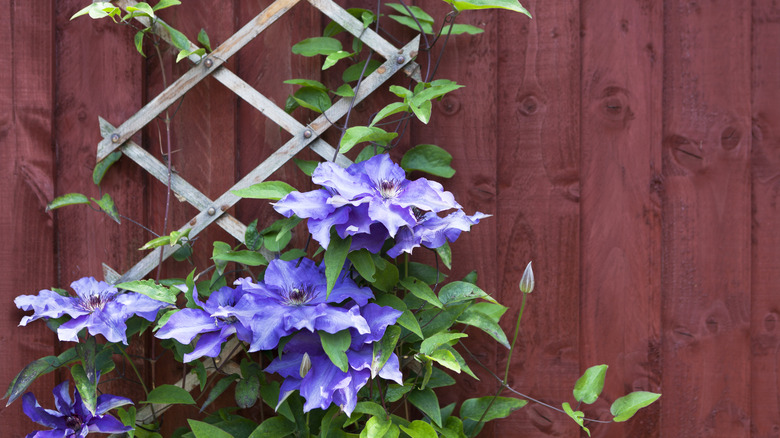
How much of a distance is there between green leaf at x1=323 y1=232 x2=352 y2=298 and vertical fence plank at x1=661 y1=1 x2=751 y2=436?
682 millimetres

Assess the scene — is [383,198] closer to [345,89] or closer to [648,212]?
[345,89]

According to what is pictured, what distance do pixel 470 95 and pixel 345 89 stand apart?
9.8 inches

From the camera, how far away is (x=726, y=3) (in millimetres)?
1143

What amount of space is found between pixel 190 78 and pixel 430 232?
544 mm

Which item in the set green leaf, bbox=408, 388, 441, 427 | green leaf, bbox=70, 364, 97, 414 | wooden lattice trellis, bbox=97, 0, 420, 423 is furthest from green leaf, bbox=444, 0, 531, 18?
green leaf, bbox=70, 364, 97, 414

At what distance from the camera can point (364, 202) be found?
0.80 m

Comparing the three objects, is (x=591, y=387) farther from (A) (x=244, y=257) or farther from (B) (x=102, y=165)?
(B) (x=102, y=165)

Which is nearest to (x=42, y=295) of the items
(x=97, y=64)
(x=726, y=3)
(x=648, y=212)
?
(x=97, y=64)

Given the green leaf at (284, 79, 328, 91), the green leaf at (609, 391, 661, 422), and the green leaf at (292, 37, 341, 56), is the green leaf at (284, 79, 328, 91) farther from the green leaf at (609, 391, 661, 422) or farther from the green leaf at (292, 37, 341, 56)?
the green leaf at (609, 391, 661, 422)

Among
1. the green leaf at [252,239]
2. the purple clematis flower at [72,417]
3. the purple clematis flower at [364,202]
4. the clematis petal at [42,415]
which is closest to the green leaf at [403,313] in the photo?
the purple clematis flower at [364,202]

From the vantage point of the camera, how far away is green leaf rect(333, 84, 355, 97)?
1.03 m

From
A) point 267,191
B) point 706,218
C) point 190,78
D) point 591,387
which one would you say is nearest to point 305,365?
point 267,191

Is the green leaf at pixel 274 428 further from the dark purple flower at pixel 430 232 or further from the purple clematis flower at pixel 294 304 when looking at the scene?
the dark purple flower at pixel 430 232

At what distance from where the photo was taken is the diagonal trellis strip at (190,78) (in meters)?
1.04
